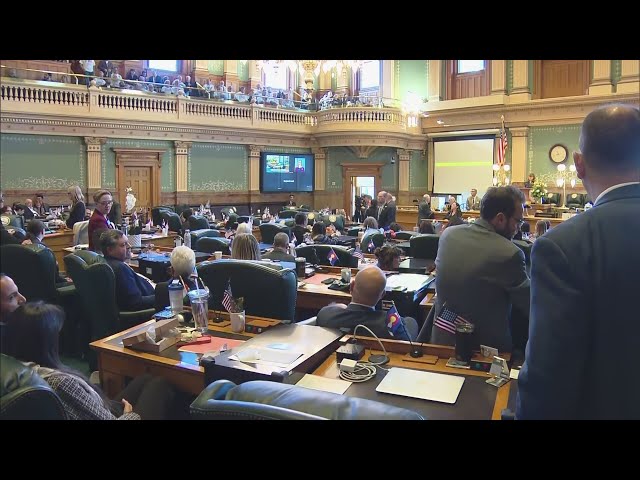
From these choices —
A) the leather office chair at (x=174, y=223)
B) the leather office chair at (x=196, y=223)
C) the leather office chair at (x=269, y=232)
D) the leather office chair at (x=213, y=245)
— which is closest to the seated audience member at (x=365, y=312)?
the leather office chair at (x=213, y=245)

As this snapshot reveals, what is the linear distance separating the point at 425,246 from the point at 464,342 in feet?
10.4

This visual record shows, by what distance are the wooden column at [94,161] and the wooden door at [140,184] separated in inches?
25.8

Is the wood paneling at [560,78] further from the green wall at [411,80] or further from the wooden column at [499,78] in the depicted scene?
the green wall at [411,80]

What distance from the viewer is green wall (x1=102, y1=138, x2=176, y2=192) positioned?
12445 mm

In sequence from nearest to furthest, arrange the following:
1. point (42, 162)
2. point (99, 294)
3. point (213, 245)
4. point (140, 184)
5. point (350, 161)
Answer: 1. point (99, 294)
2. point (213, 245)
3. point (42, 162)
4. point (140, 184)
5. point (350, 161)

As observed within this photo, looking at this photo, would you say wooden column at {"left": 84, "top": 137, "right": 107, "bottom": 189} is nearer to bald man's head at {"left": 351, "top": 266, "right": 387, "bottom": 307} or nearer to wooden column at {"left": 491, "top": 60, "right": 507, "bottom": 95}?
wooden column at {"left": 491, "top": 60, "right": 507, "bottom": 95}

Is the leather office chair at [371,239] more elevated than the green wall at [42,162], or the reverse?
the green wall at [42,162]

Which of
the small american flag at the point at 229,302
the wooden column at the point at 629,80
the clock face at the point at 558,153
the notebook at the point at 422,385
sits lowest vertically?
the notebook at the point at 422,385

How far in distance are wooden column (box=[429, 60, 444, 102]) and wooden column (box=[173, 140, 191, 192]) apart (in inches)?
302

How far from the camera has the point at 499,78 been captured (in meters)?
15.2

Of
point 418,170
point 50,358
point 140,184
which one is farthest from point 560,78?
point 50,358

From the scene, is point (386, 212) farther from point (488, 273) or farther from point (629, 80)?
point (629, 80)

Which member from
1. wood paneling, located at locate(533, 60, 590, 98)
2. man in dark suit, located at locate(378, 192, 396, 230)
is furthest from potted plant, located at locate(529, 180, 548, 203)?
man in dark suit, located at locate(378, 192, 396, 230)

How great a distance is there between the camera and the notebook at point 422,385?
1.93 metres
